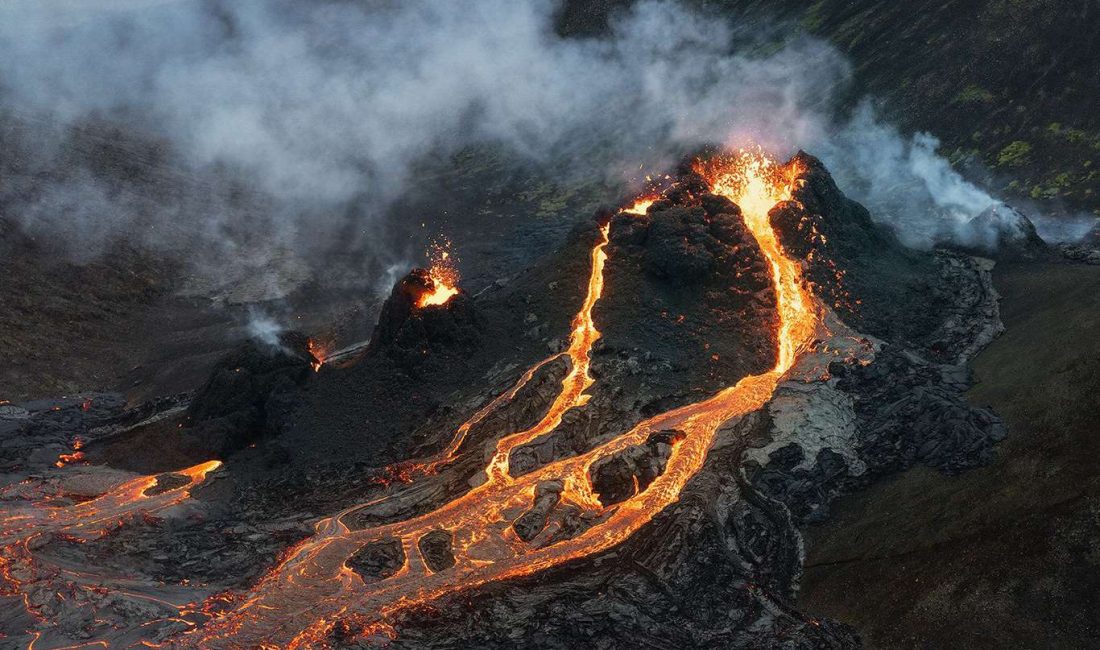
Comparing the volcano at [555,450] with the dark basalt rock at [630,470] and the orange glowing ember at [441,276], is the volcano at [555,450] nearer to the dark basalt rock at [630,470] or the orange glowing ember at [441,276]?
the dark basalt rock at [630,470]

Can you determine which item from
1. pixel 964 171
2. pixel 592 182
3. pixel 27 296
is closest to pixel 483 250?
pixel 592 182

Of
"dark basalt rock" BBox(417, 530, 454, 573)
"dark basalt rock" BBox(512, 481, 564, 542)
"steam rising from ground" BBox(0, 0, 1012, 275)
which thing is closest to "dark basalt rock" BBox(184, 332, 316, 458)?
"dark basalt rock" BBox(417, 530, 454, 573)

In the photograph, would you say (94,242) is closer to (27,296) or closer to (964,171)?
(27,296)

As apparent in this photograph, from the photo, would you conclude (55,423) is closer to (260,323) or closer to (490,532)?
(260,323)

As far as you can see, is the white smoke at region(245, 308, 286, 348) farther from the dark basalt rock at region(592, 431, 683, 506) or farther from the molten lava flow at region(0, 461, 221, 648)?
the dark basalt rock at region(592, 431, 683, 506)

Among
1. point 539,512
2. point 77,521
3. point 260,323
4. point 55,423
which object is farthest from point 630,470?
point 260,323
